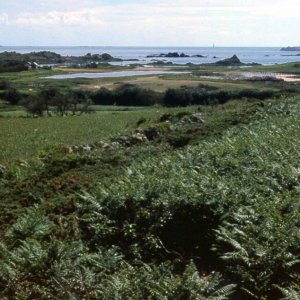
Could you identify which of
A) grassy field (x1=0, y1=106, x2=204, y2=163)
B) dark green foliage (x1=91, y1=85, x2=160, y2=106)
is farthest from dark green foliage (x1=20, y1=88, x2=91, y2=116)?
grassy field (x1=0, y1=106, x2=204, y2=163)

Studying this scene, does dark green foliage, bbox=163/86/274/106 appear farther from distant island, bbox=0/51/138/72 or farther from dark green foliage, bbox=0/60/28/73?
distant island, bbox=0/51/138/72

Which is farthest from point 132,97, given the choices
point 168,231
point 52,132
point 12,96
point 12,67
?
point 168,231

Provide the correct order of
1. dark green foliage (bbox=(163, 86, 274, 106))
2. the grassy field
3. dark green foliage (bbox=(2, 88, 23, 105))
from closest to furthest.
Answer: the grassy field
dark green foliage (bbox=(163, 86, 274, 106))
dark green foliage (bbox=(2, 88, 23, 105))

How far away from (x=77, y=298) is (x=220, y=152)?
7.35 m

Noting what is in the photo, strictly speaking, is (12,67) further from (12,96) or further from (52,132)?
(52,132)

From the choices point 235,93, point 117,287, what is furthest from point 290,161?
point 235,93

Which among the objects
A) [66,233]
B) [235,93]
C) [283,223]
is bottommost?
[235,93]

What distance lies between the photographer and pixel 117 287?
5758 millimetres

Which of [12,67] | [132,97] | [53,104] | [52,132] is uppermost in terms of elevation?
[52,132]

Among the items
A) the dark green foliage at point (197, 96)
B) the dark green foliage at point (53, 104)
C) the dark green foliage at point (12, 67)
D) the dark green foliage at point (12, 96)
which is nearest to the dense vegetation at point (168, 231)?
the dark green foliage at point (53, 104)

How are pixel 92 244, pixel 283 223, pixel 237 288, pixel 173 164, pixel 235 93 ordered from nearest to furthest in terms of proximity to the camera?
pixel 237 288 < pixel 283 223 < pixel 92 244 < pixel 173 164 < pixel 235 93

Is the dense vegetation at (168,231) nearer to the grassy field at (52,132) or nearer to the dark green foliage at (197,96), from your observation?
the grassy field at (52,132)

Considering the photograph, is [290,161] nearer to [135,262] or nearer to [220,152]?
[220,152]

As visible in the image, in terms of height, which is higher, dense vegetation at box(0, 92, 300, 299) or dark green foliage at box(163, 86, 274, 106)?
dense vegetation at box(0, 92, 300, 299)
